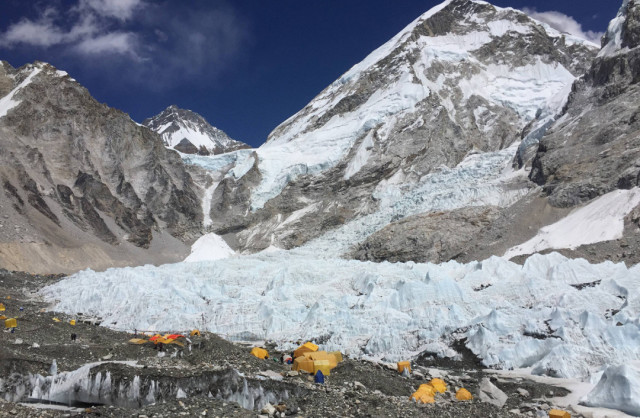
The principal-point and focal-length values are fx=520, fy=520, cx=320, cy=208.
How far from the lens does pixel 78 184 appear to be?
72.6 m

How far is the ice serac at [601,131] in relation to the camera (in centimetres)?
4606

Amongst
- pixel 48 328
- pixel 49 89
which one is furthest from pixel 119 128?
pixel 48 328

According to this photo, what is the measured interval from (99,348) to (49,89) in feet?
261

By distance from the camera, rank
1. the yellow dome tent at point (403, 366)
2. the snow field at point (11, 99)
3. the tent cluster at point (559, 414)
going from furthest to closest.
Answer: the snow field at point (11, 99)
the yellow dome tent at point (403, 366)
the tent cluster at point (559, 414)

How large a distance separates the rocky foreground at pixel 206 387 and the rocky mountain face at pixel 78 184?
42156mm

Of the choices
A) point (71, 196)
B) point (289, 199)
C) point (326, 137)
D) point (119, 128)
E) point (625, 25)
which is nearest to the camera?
point (625, 25)

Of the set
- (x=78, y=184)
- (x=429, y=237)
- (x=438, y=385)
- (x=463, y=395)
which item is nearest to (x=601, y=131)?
(x=429, y=237)

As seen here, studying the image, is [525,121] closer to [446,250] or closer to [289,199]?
[289,199]

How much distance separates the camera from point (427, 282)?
82.0 ft

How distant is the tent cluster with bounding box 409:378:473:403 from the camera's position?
13.4 meters

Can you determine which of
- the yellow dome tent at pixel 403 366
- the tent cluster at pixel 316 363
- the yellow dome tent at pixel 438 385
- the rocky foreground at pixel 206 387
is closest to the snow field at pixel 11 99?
the rocky foreground at pixel 206 387

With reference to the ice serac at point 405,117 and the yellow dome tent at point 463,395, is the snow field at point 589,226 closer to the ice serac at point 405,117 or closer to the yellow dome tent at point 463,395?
the yellow dome tent at point 463,395

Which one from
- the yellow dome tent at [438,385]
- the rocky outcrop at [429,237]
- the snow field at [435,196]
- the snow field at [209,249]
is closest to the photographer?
the yellow dome tent at [438,385]

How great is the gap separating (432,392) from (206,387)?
611 centimetres
